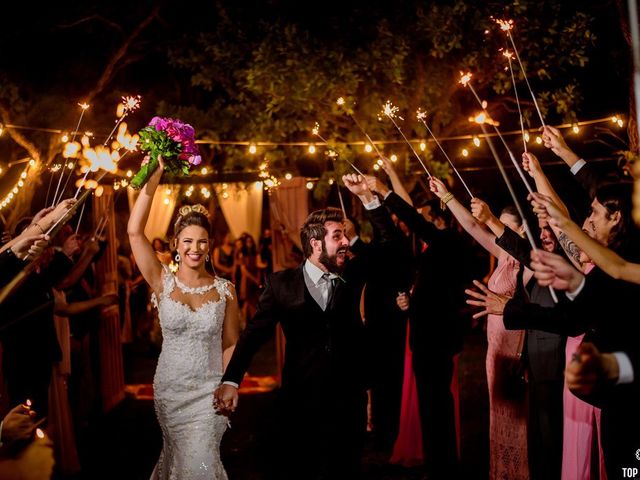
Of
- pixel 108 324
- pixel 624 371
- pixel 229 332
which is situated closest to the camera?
pixel 624 371

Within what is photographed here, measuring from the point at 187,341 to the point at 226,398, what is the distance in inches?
21.9

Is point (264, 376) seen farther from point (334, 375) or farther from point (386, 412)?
point (334, 375)

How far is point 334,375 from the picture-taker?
4281 millimetres

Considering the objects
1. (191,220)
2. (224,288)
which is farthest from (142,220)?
(224,288)

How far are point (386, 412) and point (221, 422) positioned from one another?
288cm

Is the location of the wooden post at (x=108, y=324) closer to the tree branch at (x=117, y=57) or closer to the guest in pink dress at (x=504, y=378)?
the tree branch at (x=117, y=57)

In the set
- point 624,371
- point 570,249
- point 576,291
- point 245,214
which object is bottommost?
point 624,371

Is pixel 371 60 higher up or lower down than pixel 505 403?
higher up

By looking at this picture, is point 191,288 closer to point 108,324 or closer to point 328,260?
point 328,260

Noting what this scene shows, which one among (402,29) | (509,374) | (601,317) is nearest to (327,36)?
(402,29)

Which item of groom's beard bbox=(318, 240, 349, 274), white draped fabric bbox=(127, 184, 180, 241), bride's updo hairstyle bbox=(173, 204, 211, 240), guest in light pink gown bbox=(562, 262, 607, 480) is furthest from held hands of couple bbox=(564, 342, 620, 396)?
white draped fabric bbox=(127, 184, 180, 241)

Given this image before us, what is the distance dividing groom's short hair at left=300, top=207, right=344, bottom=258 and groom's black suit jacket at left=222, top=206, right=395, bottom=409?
0.61 ft

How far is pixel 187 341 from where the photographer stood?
474cm

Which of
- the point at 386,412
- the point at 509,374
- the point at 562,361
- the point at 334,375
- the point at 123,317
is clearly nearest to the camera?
the point at 334,375
